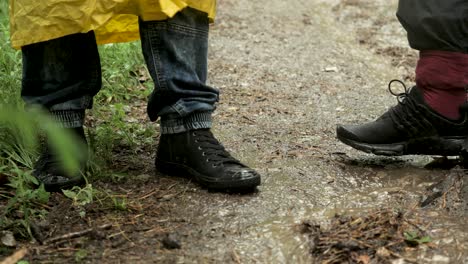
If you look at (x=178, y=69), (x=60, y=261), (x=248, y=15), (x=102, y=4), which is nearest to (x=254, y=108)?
(x=178, y=69)

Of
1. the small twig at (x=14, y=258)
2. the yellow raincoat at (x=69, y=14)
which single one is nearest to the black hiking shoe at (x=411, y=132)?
the yellow raincoat at (x=69, y=14)

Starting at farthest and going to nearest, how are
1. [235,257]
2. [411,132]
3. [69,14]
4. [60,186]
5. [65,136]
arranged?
[411,132]
[60,186]
[69,14]
[235,257]
[65,136]

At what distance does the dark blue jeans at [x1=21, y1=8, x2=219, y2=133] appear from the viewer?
187cm

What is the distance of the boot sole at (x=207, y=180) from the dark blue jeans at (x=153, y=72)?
0.14 metres

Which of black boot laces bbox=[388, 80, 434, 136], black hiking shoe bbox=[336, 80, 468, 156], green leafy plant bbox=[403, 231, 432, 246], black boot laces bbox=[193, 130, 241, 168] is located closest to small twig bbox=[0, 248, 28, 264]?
black boot laces bbox=[193, 130, 241, 168]

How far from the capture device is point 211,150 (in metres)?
1.97

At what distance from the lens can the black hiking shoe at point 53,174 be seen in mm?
1880

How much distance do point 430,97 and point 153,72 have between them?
0.95 m

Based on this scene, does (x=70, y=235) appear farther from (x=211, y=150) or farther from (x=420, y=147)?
(x=420, y=147)

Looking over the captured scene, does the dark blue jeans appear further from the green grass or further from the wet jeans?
the wet jeans

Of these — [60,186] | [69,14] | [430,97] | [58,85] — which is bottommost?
[60,186]

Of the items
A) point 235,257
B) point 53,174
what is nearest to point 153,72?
point 53,174

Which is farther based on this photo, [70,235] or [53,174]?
[53,174]

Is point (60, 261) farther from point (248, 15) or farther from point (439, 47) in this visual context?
point (248, 15)
